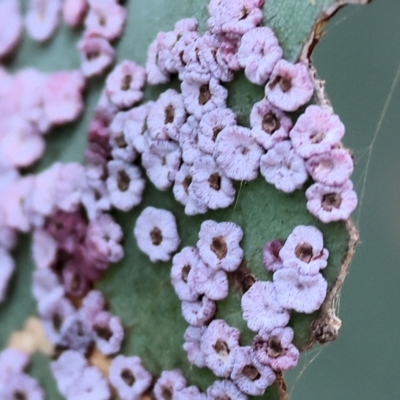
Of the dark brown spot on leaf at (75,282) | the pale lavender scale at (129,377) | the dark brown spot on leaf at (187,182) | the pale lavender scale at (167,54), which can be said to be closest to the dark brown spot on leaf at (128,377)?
the pale lavender scale at (129,377)

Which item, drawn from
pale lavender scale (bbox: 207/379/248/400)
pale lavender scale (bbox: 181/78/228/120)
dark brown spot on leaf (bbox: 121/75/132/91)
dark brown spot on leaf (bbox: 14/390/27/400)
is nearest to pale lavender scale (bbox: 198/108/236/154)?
pale lavender scale (bbox: 181/78/228/120)

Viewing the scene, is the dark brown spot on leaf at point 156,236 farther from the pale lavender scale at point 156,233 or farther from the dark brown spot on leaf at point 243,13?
the dark brown spot on leaf at point 243,13

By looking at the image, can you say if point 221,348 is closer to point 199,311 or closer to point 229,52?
point 199,311

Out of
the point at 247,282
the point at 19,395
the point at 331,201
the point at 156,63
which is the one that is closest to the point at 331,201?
the point at 331,201

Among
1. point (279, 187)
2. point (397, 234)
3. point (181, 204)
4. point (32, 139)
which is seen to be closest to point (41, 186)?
point (32, 139)

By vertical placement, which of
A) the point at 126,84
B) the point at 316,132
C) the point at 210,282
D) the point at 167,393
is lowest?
the point at 167,393
